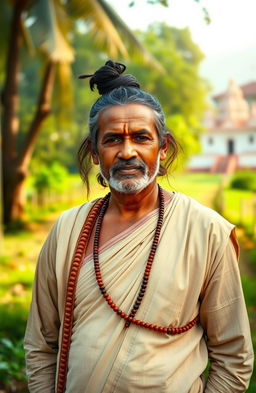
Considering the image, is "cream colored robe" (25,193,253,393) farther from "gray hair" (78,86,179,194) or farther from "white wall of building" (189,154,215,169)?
"white wall of building" (189,154,215,169)

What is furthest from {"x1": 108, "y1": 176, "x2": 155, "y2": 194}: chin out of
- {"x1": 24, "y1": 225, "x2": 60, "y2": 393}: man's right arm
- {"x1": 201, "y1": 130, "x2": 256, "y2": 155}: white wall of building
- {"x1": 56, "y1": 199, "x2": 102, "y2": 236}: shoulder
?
{"x1": 201, "y1": 130, "x2": 256, "y2": 155}: white wall of building

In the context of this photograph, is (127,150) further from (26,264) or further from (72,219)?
(26,264)

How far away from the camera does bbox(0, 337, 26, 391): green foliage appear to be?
174 inches

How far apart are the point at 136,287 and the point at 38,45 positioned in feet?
32.0

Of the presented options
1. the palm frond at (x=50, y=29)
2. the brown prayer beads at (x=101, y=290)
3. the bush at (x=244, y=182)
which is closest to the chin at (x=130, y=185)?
the brown prayer beads at (x=101, y=290)

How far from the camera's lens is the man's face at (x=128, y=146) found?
2246 millimetres

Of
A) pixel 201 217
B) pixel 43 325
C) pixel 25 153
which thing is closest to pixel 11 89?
pixel 25 153

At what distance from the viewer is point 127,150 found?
223 cm

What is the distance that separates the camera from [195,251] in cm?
217

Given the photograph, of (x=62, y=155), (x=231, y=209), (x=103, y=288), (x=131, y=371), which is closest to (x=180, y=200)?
(x=103, y=288)

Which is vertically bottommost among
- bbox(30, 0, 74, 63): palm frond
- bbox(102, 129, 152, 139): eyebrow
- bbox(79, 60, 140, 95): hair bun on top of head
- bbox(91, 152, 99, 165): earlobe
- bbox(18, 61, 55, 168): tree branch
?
bbox(91, 152, 99, 165): earlobe

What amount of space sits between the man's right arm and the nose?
473mm

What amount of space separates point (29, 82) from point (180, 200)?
3892 cm

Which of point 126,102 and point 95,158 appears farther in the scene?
point 95,158
